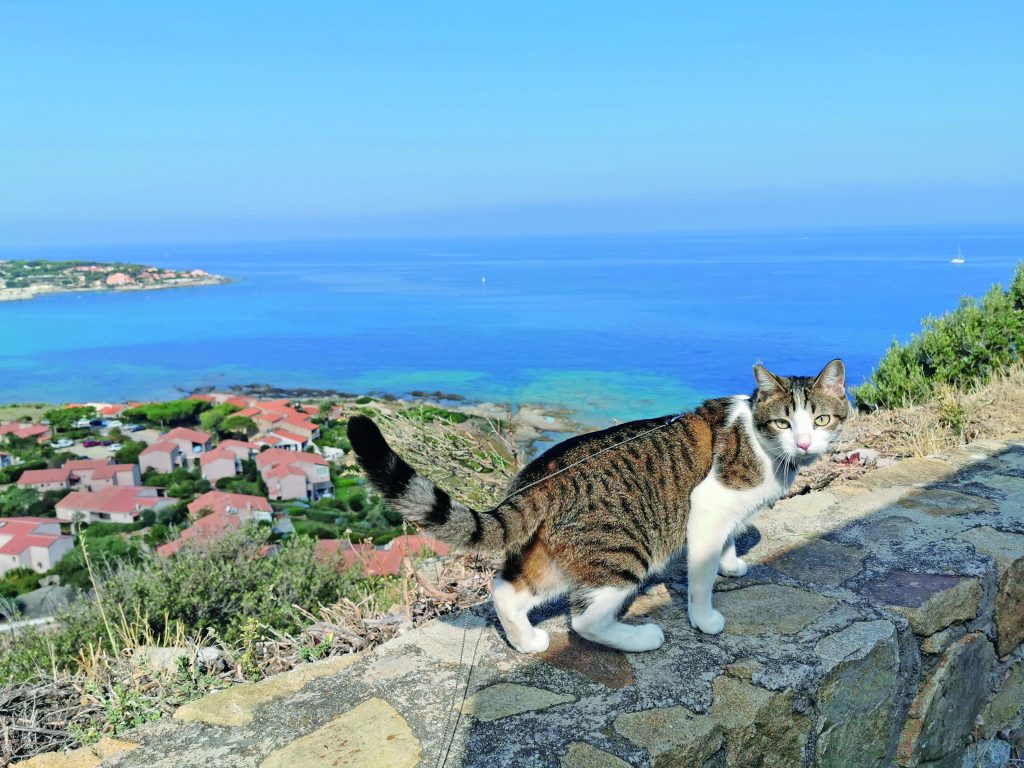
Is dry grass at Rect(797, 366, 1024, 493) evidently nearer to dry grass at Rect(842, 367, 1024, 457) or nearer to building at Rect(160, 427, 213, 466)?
dry grass at Rect(842, 367, 1024, 457)

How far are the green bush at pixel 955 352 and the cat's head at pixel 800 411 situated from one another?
16.1ft

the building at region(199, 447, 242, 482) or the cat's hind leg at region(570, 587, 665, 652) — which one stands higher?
the cat's hind leg at region(570, 587, 665, 652)

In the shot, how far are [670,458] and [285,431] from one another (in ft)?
91.9

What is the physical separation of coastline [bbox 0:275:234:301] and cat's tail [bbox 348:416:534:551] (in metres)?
98.3

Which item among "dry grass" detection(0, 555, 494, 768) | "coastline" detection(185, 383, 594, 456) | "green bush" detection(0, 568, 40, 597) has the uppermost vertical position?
"dry grass" detection(0, 555, 494, 768)

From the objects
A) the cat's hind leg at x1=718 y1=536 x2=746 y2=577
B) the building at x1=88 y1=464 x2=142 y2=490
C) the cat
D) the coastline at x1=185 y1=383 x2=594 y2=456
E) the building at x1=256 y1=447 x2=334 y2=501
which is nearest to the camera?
the cat

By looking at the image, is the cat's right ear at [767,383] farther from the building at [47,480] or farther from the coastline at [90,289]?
the coastline at [90,289]

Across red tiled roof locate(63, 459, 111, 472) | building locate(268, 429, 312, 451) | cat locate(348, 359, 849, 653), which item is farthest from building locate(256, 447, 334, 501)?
Result: cat locate(348, 359, 849, 653)

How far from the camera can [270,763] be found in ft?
5.77

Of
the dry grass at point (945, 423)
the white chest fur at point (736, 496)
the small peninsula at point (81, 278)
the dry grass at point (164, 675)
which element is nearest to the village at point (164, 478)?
the dry grass at point (945, 423)

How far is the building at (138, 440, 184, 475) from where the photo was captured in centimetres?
2823

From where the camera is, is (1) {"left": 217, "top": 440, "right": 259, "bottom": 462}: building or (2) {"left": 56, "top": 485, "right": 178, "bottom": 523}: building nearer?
(2) {"left": 56, "top": 485, "right": 178, "bottom": 523}: building

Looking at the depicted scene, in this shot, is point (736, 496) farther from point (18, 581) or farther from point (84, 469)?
point (84, 469)

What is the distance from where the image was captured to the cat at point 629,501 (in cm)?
222
